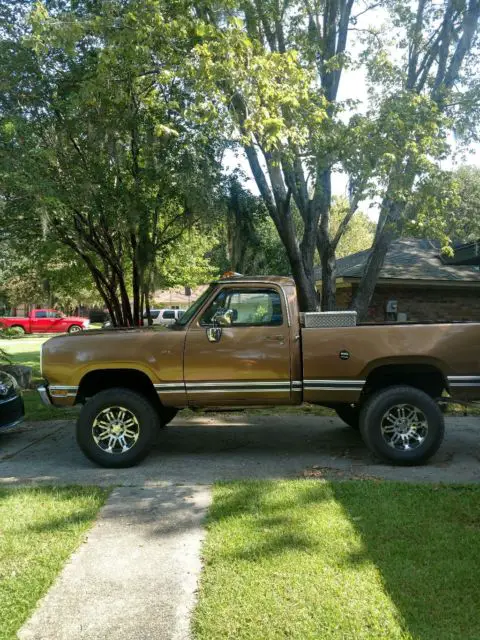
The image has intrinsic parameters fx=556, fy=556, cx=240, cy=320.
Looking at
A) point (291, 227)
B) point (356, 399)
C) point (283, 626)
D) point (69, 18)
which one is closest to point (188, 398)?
point (356, 399)

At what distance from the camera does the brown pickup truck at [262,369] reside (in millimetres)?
5957

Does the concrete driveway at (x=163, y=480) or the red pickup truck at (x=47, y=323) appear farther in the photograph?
the red pickup truck at (x=47, y=323)

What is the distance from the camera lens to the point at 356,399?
6133 millimetres

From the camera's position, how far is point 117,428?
6098mm

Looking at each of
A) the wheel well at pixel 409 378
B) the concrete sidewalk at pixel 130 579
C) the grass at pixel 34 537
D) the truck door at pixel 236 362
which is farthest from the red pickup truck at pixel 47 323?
the concrete sidewalk at pixel 130 579

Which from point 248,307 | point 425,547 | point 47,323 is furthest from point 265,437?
point 47,323

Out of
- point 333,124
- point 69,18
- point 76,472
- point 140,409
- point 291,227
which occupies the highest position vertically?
point 69,18

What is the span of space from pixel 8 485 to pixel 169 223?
9937mm

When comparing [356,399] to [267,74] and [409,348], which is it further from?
[267,74]

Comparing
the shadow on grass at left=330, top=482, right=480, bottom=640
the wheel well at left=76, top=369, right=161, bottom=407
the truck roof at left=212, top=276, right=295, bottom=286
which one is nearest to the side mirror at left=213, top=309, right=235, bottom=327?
the truck roof at left=212, top=276, right=295, bottom=286

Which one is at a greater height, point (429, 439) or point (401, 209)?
point (401, 209)

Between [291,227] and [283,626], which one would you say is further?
[291,227]

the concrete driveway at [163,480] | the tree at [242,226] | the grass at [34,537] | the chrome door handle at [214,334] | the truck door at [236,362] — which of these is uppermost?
the tree at [242,226]

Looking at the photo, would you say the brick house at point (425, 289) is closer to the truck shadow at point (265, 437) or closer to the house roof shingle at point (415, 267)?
the house roof shingle at point (415, 267)
